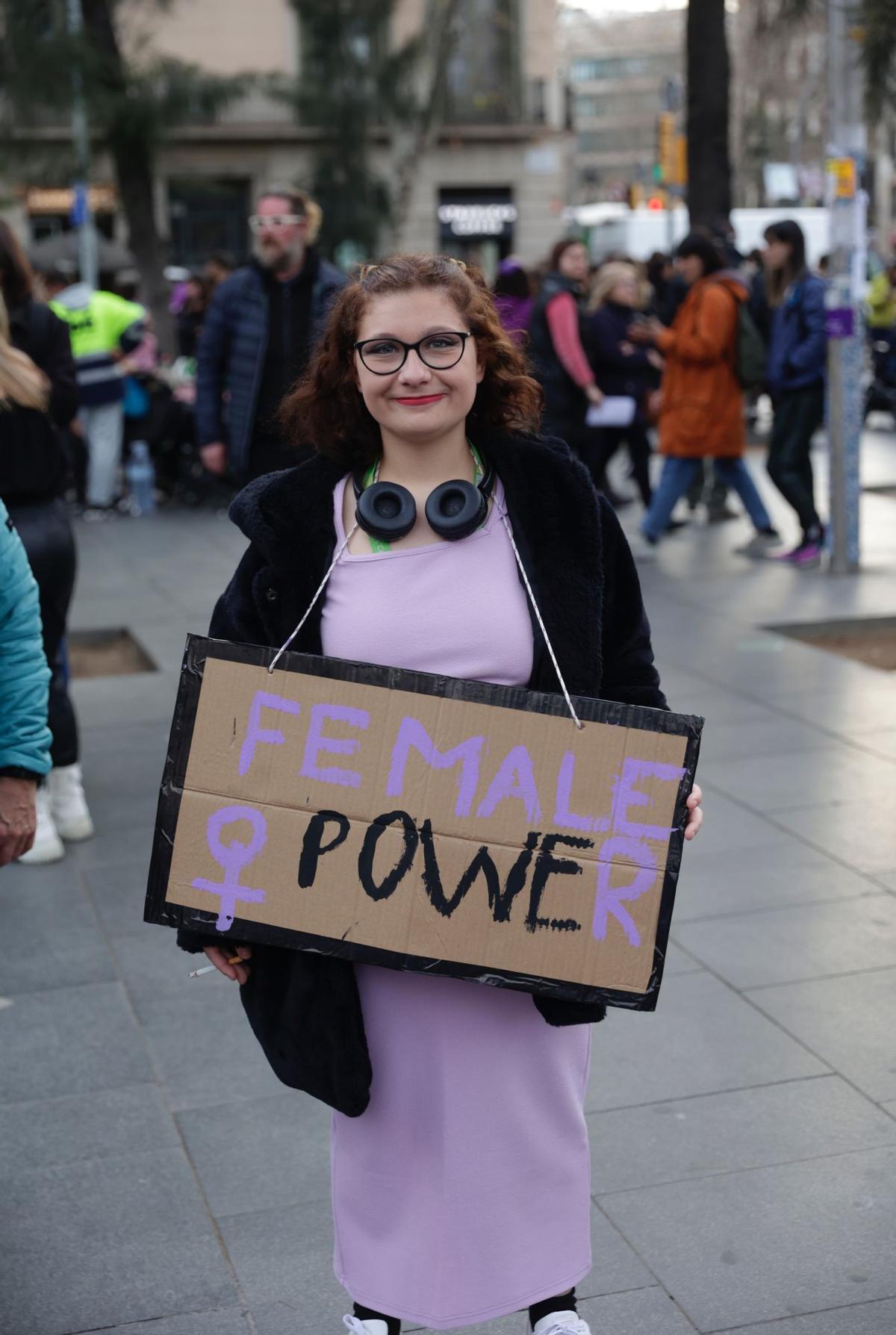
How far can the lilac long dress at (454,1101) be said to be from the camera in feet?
8.05

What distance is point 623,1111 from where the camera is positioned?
3.67m

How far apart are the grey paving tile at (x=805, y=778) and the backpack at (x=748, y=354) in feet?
14.5

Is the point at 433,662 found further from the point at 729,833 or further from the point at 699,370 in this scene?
the point at 699,370

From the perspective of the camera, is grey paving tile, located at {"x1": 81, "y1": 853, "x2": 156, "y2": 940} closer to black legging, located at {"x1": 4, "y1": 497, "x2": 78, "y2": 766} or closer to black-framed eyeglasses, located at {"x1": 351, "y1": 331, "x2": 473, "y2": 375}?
black legging, located at {"x1": 4, "y1": 497, "x2": 78, "y2": 766}

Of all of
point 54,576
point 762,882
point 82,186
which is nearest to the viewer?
point 762,882

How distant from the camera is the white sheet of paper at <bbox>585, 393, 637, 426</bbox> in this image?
11.3 m

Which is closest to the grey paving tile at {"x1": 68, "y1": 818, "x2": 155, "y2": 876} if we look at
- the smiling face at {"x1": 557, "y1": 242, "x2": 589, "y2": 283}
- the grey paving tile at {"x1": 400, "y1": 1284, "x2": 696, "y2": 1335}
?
the grey paving tile at {"x1": 400, "y1": 1284, "x2": 696, "y2": 1335}

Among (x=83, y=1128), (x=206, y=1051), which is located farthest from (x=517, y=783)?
(x=206, y=1051)

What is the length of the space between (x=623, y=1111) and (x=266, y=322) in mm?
4062

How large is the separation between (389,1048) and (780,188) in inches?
1554

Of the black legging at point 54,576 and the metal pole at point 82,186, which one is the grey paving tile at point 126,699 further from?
the metal pole at point 82,186

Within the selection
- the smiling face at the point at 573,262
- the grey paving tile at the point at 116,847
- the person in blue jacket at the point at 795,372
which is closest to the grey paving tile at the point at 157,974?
the grey paving tile at the point at 116,847

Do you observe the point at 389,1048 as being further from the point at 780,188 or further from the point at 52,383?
the point at 780,188

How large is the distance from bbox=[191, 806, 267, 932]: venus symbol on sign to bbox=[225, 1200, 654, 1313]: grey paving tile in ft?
3.14
